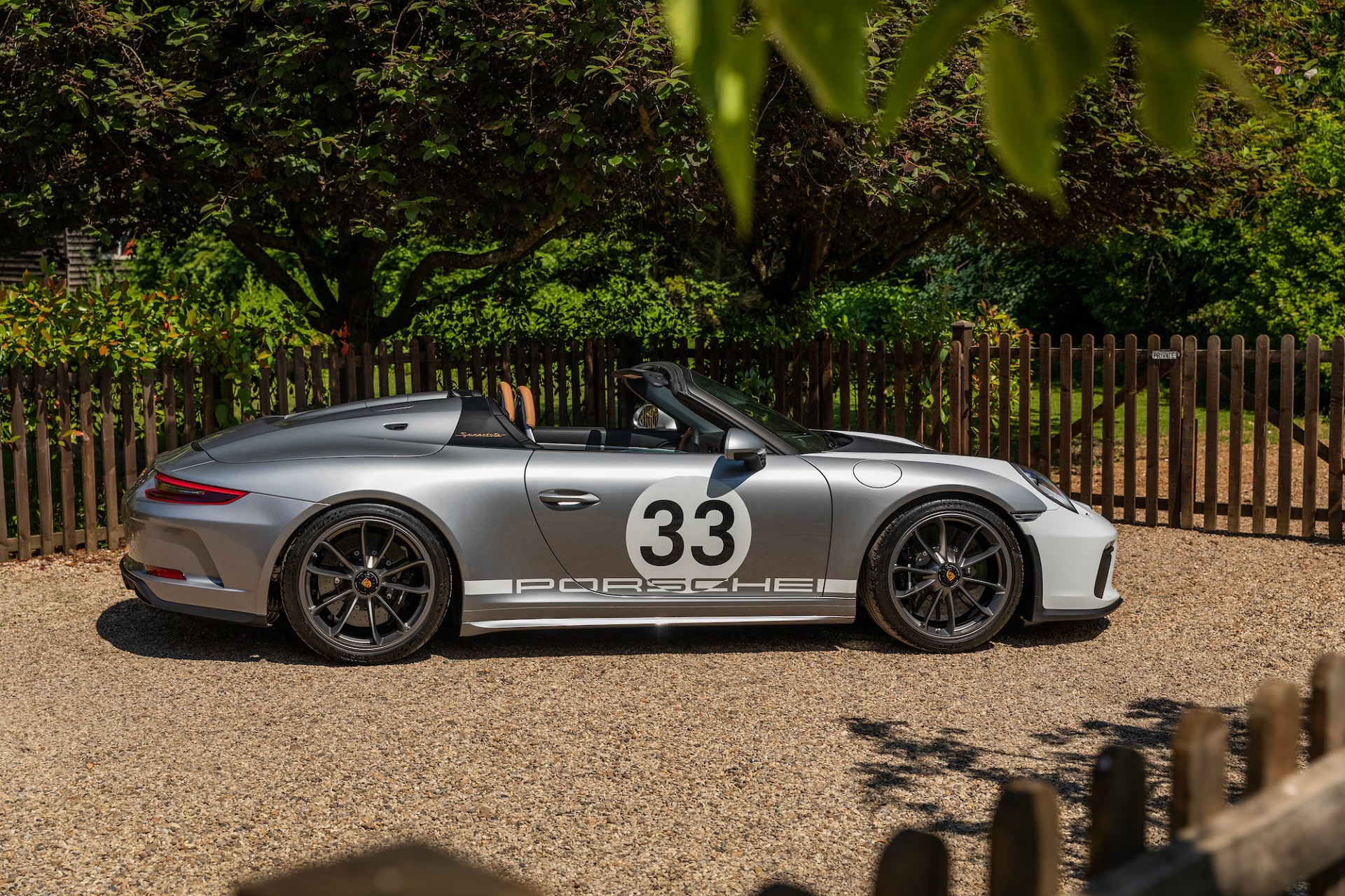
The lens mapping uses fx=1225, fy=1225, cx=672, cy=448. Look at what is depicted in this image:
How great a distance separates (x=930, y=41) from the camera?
1.15m

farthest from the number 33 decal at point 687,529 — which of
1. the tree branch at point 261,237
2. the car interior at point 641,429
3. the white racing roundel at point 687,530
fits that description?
the tree branch at point 261,237

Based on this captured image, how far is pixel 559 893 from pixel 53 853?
164cm

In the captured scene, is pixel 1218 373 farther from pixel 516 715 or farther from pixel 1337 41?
pixel 1337 41

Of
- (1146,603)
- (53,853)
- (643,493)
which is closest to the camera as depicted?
(53,853)

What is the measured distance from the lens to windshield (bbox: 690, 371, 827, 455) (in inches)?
250

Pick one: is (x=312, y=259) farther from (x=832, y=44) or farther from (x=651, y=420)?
(x=832, y=44)

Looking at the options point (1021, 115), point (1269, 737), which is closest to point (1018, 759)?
point (1269, 737)

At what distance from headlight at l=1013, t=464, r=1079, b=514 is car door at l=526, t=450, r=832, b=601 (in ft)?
3.76

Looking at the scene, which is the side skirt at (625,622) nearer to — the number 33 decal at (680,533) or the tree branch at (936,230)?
the number 33 decal at (680,533)

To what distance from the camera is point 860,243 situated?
14.5 meters

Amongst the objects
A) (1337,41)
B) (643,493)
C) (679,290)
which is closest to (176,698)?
(643,493)

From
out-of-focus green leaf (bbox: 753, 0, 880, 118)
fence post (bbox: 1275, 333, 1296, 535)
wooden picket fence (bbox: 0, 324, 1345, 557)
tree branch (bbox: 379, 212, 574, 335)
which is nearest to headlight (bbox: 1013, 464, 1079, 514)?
wooden picket fence (bbox: 0, 324, 1345, 557)

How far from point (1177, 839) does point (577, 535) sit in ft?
14.5

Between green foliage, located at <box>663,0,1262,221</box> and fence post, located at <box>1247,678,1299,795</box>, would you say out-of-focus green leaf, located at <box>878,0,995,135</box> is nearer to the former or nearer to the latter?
green foliage, located at <box>663,0,1262,221</box>
